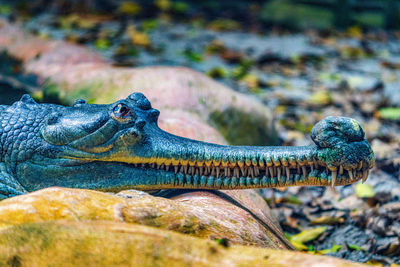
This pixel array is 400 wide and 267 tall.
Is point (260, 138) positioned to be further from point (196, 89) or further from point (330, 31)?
point (330, 31)

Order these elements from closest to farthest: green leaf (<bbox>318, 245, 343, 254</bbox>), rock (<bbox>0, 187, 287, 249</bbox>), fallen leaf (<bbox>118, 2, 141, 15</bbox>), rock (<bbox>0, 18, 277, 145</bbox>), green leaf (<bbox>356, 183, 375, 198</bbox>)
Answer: rock (<bbox>0, 187, 287, 249</bbox>), green leaf (<bbox>318, 245, 343, 254</bbox>), green leaf (<bbox>356, 183, 375, 198</bbox>), rock (<bbox>0, 18, 277, 145</bbox>), fallen leaf (<bbox>118, 2, 141, 15</bbox>)

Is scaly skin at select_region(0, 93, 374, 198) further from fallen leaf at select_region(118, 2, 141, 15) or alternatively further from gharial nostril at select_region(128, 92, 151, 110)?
fallen leaf at select_region(118, 2, 141, 15)

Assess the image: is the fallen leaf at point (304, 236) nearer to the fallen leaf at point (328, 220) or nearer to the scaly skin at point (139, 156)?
the fallen leaf at point (328, 220)

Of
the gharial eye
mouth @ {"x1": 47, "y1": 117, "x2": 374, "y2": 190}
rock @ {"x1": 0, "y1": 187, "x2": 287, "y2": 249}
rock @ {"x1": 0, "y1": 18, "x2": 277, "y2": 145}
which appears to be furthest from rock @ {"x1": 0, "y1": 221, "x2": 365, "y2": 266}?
rock @ {"x1": 0, "y1": 18, "x2": 277, "y2": 145}

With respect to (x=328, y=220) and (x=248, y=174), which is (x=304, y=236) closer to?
(x=328, y=220)

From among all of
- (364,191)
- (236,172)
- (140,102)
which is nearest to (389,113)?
(364,191)

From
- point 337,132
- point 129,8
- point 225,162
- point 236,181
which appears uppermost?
point 337,132

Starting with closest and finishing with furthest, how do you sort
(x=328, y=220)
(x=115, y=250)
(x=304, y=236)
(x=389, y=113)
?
(x=115, y=250) < (x=304, y=236) < (x=328, y=220) < (x=389, y=113)
